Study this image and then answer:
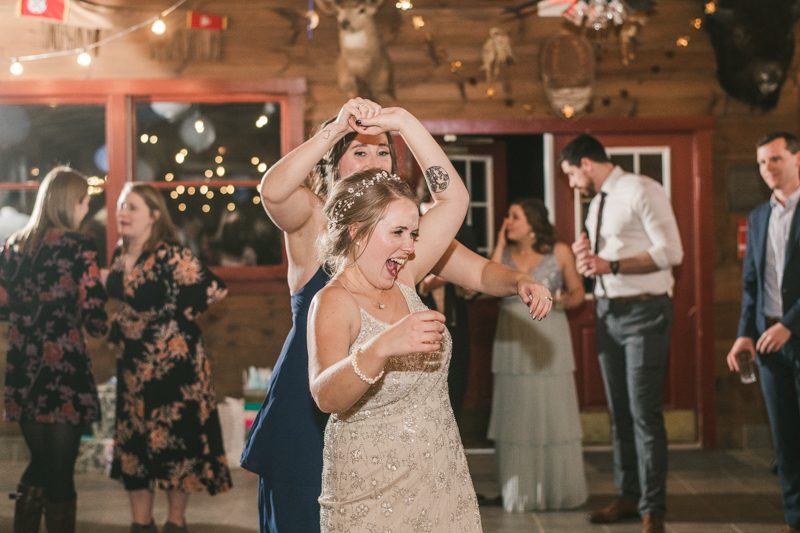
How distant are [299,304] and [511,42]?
376 cm

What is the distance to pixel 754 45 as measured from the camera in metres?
4.99

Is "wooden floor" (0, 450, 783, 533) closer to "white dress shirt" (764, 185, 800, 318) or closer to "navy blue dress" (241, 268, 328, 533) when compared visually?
"white dress shirt" (764, 185, 800, 318)

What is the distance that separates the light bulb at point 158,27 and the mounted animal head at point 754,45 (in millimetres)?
3718

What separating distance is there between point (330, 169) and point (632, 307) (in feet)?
6.73

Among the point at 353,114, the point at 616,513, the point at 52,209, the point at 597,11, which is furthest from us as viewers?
the point at 597,11

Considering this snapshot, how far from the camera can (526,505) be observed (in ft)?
12.7

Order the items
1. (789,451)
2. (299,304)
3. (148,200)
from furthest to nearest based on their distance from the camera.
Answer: (148,200) < (789,451) < (299,304)

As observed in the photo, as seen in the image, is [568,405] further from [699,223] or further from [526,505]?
[699,223]

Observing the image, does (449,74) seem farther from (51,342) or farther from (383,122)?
(383,122)

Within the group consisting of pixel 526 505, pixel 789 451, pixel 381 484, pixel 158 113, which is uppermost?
pixel 158 113

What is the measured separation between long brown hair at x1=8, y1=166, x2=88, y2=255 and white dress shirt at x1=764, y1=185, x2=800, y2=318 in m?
3.18

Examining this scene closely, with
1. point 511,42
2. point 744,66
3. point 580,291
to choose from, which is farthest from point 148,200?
point 744,66

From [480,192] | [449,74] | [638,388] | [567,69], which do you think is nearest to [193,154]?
[449,74]

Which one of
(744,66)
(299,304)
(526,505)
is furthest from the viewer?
(744,66)
